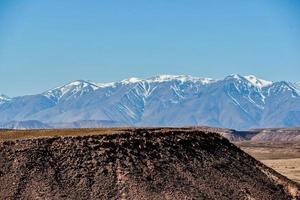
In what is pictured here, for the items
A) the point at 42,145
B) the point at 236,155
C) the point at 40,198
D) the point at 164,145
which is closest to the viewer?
the point at 40,198

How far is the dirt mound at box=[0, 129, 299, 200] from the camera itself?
58.0 metres

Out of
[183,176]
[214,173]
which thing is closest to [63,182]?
[183,176]

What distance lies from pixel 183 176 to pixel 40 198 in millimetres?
13821

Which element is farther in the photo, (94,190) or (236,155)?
(236,155)

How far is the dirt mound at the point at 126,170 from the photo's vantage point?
5800 centimetres

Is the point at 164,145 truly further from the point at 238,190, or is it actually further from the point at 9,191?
the point at 9,191

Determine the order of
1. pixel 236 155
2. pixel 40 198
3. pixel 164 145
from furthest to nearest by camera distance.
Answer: pixel 236 155 < pixel 164 145 < pixel 40 198

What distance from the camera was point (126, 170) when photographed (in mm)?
60656

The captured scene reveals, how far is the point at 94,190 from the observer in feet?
191

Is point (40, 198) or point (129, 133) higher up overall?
point (129, 133)

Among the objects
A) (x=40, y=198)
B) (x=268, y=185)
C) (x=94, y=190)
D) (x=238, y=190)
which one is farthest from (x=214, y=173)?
(x=40, y=198)

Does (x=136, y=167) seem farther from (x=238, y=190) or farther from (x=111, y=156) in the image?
(x=238, y=190)

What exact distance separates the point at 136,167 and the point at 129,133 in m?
4.40

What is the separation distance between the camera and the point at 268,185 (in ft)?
226
